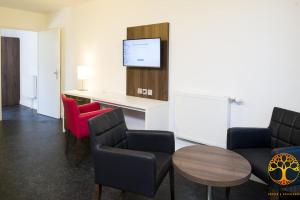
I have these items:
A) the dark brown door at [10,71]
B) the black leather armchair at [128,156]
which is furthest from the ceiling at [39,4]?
the black leather armchair at [128,156]

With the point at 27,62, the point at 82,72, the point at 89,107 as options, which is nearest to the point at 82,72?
the point at 82,72

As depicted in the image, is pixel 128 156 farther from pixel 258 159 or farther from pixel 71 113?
pixel 71 113

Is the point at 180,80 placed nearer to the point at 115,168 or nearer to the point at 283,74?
the point at 283,74

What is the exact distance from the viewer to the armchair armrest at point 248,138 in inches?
95.3

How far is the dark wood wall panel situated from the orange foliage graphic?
1815mm

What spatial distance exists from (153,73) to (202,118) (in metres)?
1.04

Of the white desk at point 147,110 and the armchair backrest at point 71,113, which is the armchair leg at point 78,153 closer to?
the armchair backrest at point 71,113

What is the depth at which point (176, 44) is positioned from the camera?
10.9 ft

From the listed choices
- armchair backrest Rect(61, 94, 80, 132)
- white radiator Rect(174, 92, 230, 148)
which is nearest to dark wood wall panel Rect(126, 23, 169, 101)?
white radiator Rect(174, 92, 230, 148)

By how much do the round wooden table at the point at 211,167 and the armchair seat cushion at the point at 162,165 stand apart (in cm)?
13

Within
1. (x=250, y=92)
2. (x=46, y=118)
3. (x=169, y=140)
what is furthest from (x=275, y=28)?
(x=46, y=118)

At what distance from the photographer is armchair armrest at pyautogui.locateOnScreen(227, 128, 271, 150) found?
2422 mm

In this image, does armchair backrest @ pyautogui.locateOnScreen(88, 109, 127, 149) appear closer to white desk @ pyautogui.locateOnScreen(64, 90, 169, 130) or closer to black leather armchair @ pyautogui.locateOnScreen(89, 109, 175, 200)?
black leather armchair @ pyautogui.locateOnScreen(89, 109, 175, 200)

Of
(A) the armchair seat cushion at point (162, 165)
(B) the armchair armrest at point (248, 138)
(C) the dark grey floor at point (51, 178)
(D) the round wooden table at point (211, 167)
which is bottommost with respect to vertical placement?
(C) the dark grey floor at point (51, 178)
